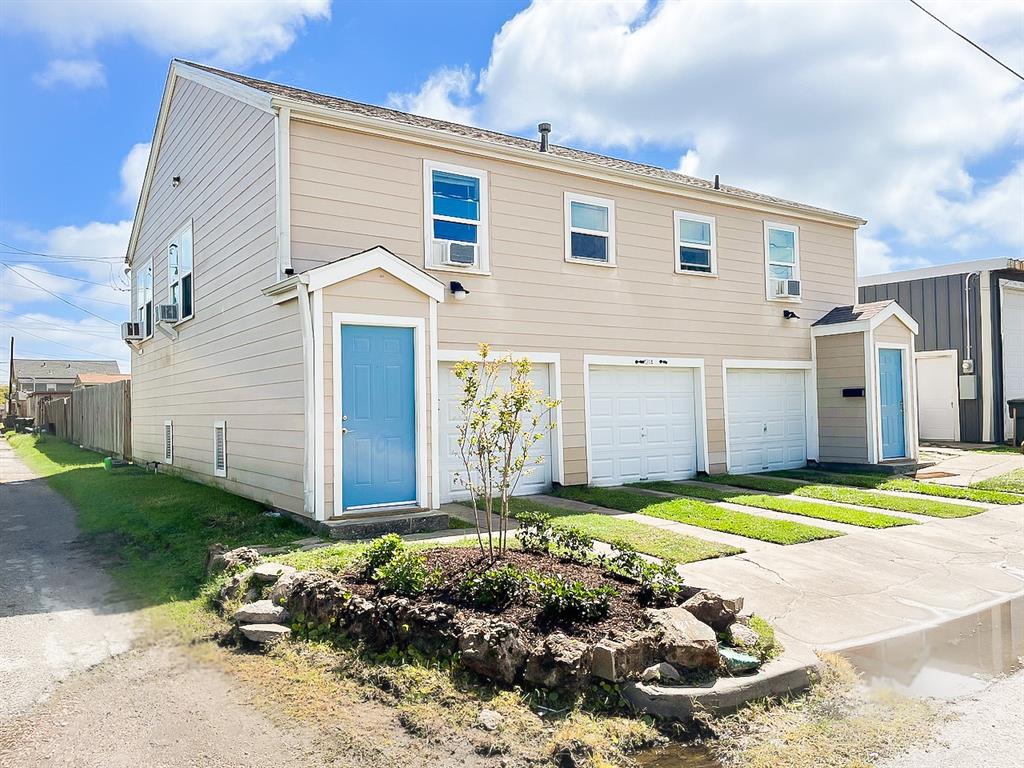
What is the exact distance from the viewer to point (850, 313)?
1389 centimetres

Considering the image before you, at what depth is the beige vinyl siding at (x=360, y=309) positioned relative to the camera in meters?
7.53

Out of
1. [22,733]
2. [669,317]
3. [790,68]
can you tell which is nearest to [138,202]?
[669,317]

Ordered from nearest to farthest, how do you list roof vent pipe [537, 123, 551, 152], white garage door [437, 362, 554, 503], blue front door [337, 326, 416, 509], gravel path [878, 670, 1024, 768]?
1. gravel path [878, 670, 1024, 768]
2. blue front door [337, 326, 416, 509]
3. white garage door [437, 362, 554, 503]
4. roof vent pipe [537, 123, 551, 152]

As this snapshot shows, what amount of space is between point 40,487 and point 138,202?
677 centimetres

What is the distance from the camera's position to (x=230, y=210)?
33.8 ft

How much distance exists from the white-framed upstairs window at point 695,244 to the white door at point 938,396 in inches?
387

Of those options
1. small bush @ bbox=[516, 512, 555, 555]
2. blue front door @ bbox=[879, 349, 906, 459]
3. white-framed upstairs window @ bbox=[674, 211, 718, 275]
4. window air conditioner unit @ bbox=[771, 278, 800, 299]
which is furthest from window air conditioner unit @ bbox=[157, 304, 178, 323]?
blue front door @ bbox=[879, 349, 906, 459]

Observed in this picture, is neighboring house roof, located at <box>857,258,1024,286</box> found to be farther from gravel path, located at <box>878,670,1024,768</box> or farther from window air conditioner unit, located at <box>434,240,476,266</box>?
gravel path, located at <box>878,670,1024,768</box>

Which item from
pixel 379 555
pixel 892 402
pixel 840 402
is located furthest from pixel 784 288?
pixel 379 555

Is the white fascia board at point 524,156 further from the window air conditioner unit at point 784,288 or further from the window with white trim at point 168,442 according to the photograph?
the window with white trim at point 168,442

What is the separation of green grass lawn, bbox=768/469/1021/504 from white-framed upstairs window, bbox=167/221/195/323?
36.8 ft

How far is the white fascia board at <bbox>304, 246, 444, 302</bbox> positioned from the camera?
24.5 feet

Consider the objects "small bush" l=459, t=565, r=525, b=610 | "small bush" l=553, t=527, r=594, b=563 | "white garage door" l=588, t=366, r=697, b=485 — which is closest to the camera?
"small bush" l=459, t=565, r=525, b=610

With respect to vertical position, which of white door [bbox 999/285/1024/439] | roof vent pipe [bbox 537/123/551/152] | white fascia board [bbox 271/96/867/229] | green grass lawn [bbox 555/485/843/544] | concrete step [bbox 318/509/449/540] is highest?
roof vent pipe [bbox 537/123/551/152]
